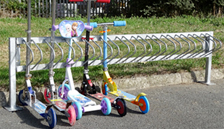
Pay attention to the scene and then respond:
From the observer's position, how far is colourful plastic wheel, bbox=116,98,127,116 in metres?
3.74

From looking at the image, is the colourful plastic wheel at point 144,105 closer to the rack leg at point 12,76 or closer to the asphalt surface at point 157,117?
the asphalt surface at point 157,117

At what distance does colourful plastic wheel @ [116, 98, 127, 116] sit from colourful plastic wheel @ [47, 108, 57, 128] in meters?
0.83

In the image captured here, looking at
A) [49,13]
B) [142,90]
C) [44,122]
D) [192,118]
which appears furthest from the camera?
[49,13]

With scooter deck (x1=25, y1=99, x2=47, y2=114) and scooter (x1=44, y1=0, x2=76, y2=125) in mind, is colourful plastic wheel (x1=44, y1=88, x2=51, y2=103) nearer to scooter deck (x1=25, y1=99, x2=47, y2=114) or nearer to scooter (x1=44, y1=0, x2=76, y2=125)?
scooter (x1=44, y1=0, x2=76, y2=125)

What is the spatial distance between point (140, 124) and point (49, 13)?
7.58 m

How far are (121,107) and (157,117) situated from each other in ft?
1.51

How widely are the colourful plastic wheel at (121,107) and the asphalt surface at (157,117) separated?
69mm

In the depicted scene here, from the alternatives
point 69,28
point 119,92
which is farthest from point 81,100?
point 69,28

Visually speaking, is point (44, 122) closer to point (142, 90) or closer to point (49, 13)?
point (142, 90)

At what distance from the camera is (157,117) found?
387 cm

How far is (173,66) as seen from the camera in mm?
5691

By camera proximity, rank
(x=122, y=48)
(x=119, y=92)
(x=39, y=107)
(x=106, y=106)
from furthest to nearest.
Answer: (x=122, y=48) → (x=119, y=92) → (x=106, y=106) → (x=39, y=107)

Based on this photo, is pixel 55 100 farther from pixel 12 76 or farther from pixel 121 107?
pixel 121 107

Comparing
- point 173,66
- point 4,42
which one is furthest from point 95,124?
point 4,42
